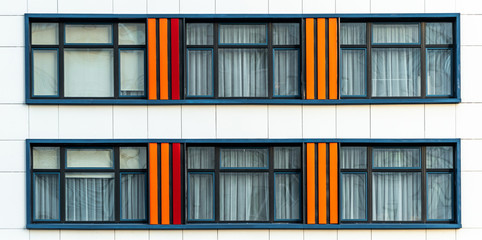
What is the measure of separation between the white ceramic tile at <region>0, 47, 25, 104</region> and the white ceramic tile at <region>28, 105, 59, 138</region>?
0.41 metres

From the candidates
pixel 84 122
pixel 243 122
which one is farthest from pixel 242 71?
pixel 84 122

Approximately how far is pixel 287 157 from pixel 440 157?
11.5 ft

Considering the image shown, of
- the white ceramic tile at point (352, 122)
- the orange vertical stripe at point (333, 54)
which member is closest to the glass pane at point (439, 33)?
the orange vertical stripe at point (333, 54)

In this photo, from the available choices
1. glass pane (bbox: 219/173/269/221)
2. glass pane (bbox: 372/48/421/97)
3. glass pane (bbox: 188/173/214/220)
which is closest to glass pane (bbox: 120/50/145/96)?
glass pane (bbox: 188/173/214/220)

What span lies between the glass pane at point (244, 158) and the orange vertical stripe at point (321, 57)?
6.15 ft

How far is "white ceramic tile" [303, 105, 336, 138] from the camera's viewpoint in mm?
12828

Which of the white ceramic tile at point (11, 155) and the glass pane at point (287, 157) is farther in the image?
the glass pane at point (287, 157)

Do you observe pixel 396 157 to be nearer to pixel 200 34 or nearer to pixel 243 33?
pixel 243 33

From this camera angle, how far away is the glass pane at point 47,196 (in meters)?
13.1

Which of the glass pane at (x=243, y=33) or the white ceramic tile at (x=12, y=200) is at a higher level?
the glass pane at (x=243, y=33)

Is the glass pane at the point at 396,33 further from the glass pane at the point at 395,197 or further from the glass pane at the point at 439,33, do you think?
the glass pane at the point at 395,197

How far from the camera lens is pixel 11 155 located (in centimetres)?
1285

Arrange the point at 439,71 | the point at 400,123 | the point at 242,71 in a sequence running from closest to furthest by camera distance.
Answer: the point at 400,123
the point at 439,71
the point at 242,71
